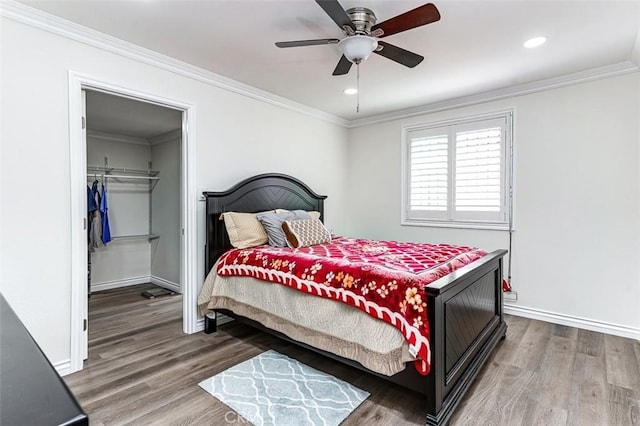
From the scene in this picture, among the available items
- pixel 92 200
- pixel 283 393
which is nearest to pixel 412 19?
pixel 283 393

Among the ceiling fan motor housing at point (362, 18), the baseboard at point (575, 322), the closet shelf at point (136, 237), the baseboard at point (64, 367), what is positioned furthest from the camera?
the closet shelf at point (136, 237)

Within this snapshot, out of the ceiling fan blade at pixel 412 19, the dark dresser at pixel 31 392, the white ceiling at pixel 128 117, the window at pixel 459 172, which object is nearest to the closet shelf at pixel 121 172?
the white ceiling at pixel 128 117

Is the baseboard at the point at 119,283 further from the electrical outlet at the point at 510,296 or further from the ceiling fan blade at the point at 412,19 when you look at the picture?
the electrical outlet at the point at 510,296

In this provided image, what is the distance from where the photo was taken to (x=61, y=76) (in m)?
2.45

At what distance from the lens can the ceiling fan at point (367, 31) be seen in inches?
76.3

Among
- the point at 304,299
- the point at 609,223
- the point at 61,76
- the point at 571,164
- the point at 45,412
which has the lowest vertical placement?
the point at 304,299

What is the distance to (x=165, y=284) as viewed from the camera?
514 cm

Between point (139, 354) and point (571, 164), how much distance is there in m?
4.55

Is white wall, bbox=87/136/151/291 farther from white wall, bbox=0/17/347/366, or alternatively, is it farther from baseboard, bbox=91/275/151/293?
white wall, bbox=0/17/347/366

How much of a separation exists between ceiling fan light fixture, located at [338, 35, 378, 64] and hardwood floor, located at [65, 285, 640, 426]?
2.32 meters

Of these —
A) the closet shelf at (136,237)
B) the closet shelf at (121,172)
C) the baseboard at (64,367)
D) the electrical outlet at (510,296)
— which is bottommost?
the baseboard at (64,367)

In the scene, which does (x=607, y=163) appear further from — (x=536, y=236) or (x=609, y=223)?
(x=536, y=236)

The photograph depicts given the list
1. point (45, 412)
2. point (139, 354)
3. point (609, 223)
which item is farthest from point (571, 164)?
point (139, 354)

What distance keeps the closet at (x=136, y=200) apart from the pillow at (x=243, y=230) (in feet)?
5.49
